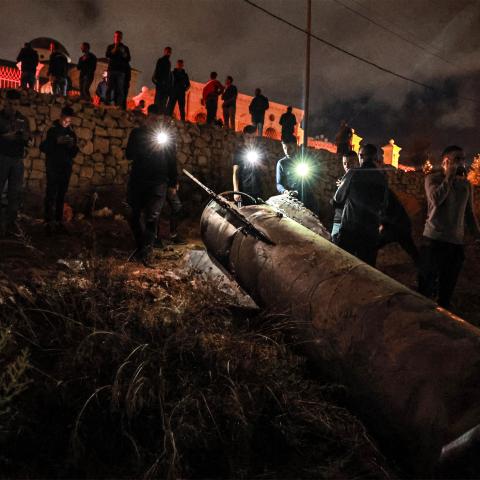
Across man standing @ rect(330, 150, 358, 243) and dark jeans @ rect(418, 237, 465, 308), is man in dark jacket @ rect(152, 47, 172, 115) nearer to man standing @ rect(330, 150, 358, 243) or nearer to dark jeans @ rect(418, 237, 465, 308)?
man standing @ rect(330, 150, 358, 243)

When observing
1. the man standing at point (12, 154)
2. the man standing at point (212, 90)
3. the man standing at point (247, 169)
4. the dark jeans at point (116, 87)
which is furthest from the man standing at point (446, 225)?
the man standing at point (212, 90)

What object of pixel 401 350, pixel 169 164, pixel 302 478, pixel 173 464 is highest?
pixel 169 164

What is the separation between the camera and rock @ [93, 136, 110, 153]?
9297 mm

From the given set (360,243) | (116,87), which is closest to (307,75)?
(116,87)

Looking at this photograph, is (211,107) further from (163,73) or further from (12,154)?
(12,154)

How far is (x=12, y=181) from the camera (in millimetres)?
5680

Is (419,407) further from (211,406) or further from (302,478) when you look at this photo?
(211,406)

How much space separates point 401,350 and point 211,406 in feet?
2.96

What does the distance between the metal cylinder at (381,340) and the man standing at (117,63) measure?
768cm

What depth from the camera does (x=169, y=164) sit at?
16.5 feet

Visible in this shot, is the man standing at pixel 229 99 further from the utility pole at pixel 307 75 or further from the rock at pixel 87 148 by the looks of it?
the rock at pixel 87 148

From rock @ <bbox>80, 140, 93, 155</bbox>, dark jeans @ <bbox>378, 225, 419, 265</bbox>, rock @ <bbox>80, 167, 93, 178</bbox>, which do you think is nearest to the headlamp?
dark jeans @ <bbox>378, 225, 419, 265</bbox>

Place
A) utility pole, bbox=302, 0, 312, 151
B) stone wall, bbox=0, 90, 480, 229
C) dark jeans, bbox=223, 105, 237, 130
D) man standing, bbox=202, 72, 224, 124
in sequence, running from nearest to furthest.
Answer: stone wall, bbox=0, 90, 480, 229
man standing, bbox=202, 72, 224, 124
dark jeans, bbox=223, 105, 237, 130
utility pole, bbox=302, 0, 312, 151

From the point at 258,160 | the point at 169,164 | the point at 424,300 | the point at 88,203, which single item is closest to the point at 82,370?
the point at 424,300
